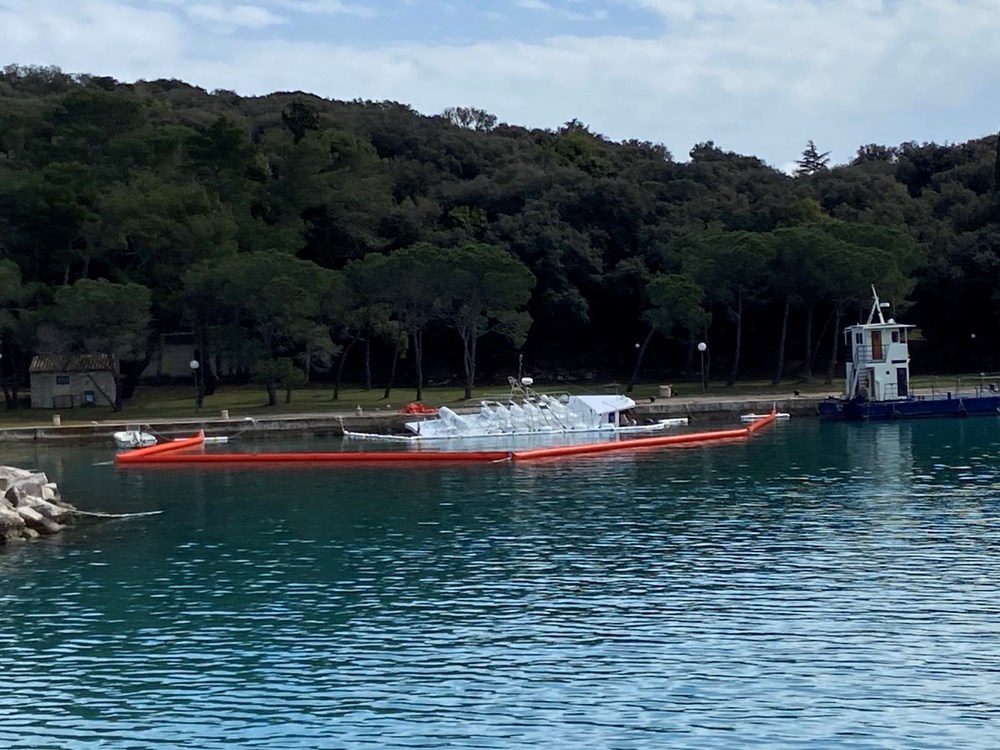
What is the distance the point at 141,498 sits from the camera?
40.3m

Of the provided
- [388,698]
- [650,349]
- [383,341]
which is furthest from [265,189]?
[388,698]

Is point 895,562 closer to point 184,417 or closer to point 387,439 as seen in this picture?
point 387,439

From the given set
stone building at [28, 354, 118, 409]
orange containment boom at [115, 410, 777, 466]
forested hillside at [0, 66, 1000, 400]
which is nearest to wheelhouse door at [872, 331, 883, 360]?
Answer: forested hillside at [0, 66, 1000, 400]

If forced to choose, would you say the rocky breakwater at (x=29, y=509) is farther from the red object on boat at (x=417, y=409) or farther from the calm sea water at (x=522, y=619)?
the red object on boat at (x=417, y=409)

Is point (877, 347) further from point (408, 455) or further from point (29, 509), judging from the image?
point (29, 509)

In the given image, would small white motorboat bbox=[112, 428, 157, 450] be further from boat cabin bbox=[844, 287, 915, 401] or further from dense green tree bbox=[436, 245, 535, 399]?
boat cabin bbox=[844, 287, 915, 401]

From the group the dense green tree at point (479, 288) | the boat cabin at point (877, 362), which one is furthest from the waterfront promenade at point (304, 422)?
the dense green tree at point (479, 288)

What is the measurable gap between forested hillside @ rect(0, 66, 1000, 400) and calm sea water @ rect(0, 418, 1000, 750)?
2699 centimetres

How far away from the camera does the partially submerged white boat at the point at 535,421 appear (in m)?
55.7

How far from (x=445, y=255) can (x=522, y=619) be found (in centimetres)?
4440

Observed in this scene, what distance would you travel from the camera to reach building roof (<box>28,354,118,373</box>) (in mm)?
68312

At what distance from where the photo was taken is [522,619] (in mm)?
22375

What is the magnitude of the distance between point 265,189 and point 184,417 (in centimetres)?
2176

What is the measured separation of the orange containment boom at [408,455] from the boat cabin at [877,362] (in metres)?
9.71
